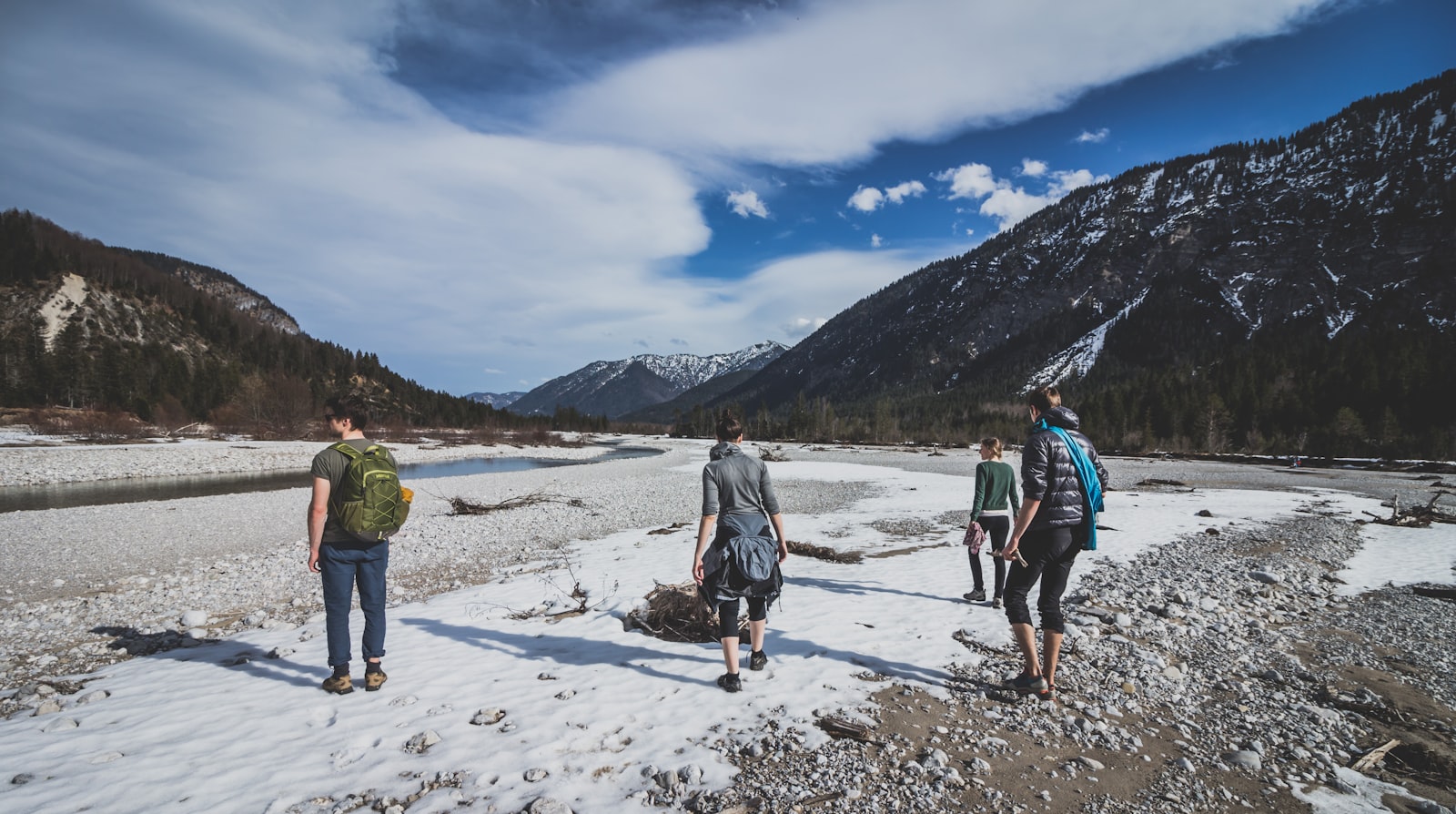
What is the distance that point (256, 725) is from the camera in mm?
4719

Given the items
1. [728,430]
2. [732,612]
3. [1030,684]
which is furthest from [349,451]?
[1030,684]

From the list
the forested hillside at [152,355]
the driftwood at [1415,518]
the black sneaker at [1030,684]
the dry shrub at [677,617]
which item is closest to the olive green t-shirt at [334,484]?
the dry shrub at [677,617]

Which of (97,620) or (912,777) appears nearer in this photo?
(912,777)

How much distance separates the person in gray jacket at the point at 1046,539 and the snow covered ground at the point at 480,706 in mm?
1051

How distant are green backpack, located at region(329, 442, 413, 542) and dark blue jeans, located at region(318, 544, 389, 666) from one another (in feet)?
0.73

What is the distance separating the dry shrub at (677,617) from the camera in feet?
22.8

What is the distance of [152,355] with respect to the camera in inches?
3465

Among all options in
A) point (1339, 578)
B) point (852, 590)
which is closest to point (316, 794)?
point (852, 590)

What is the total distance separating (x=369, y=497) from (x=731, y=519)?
3.40m

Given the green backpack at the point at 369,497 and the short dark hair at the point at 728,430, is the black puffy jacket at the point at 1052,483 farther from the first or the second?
the green backpack at the point at 369,497

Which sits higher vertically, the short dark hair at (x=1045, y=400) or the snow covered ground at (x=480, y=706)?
the short dark hair at (x=1045, y=400)

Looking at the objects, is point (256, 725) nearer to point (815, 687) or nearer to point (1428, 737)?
point (815, 687)

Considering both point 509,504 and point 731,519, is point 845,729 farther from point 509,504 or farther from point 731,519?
point 509,504

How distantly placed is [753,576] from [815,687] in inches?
52.1
